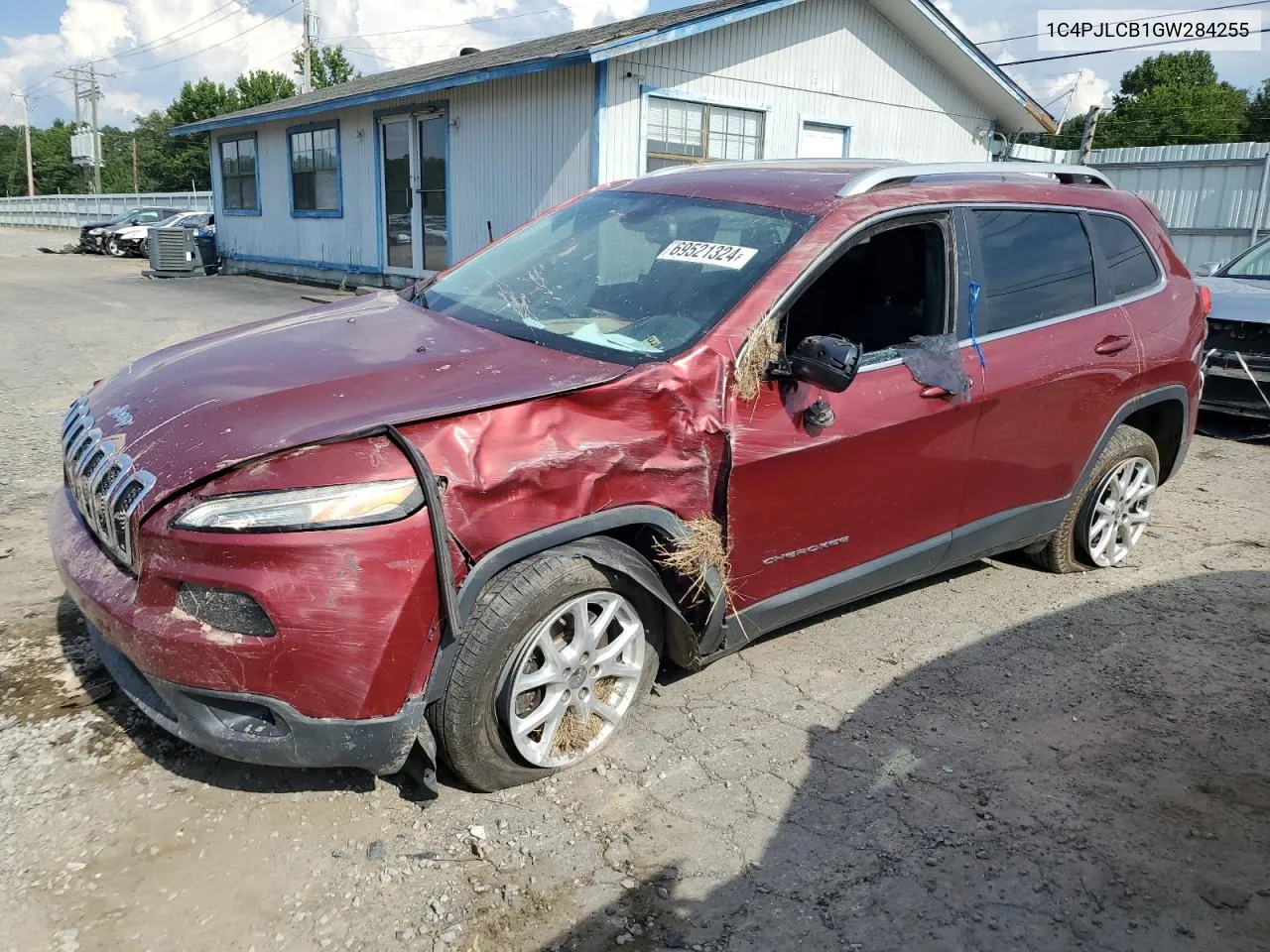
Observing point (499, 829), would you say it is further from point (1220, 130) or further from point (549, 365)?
point (1220, 130)

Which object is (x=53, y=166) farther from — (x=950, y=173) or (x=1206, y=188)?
(x=950, y=173)

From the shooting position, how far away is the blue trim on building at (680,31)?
37.4 feet

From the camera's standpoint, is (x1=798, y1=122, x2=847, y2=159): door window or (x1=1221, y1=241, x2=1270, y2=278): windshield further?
(x1=798, y1=122, x2=847, y2=159): door window

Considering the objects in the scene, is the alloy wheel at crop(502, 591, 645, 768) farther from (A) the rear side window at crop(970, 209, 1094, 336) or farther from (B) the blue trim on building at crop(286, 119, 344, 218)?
(B) the blue trim on building at crop(286, 119, 344, 218)

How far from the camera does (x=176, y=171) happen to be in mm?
70562

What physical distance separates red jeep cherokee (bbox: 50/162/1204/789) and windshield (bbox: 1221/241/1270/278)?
4843 mm

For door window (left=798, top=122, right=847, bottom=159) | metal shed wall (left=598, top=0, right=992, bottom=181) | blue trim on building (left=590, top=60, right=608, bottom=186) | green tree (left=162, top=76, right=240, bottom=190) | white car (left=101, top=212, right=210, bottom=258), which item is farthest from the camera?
green tree (left=162, top=76, right=240, bottom=190)

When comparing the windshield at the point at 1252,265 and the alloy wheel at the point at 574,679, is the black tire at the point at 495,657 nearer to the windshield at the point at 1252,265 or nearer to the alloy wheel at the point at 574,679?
the alloy wheel at the point at 574,679

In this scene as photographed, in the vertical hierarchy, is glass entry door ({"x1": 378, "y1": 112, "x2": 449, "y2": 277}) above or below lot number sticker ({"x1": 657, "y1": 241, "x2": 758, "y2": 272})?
above

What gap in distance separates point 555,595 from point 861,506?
4.25 ft

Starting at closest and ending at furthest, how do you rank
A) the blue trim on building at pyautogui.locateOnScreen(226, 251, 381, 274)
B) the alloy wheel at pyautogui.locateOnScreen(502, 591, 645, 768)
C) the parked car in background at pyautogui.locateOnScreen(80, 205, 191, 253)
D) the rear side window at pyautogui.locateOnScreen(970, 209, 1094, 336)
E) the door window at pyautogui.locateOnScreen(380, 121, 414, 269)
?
the alloy wheel at pyautogui.locateOnScreen(502, 591, 645, 768), the rear side window at pyautogui.locateOnScreen(970, 209, 1094, 336), the door window at pyautogui.locateOnScreen(380, 121, 414, 269), the blue trim on building at pyautogui.locateOnScreen(226, 251, 381, 274), the parked car in background at pyautogui.locateOnScreen(80, 205, 191, 253)

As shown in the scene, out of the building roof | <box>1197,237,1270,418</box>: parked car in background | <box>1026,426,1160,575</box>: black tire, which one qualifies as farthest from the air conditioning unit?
<box>1026,426,1160,575</box>: black tire

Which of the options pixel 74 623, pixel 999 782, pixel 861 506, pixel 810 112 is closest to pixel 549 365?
pixel 861 506

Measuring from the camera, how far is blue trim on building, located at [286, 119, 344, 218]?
1728 centimetres
